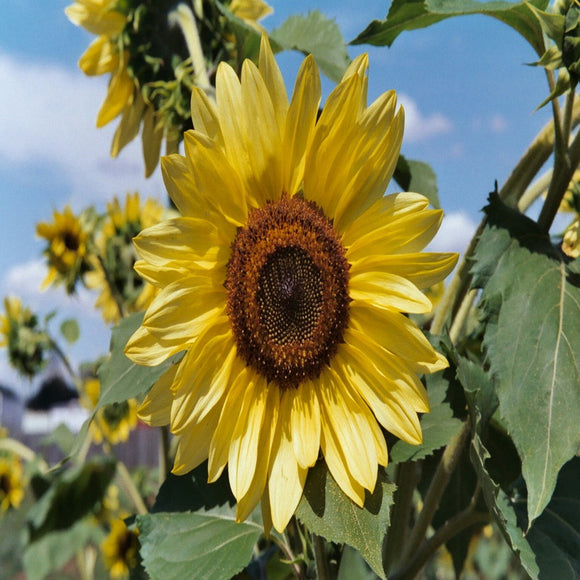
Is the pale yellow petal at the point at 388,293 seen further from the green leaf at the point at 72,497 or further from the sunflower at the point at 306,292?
the green leaf at the point at 72,497

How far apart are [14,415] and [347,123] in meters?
9.33

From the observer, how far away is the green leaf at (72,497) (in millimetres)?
1619

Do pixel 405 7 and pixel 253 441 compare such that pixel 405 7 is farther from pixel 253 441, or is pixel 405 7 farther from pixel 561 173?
pixel 253 441

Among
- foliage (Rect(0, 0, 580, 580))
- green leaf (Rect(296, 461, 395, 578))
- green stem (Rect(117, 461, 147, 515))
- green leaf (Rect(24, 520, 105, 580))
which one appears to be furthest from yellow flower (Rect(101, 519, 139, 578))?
green leaf (Rect(296, 461, 395, 578))

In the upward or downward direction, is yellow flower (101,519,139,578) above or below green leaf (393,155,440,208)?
below

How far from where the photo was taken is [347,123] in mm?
524

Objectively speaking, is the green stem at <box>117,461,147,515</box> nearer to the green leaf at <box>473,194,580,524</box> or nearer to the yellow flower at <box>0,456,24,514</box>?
the green leaf at <box>473,194,580,524</box>

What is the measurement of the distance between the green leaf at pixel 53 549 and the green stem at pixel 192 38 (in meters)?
1.31

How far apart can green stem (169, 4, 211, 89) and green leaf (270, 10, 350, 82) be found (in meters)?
0.08

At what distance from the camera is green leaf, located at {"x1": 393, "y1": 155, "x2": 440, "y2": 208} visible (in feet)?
2.35

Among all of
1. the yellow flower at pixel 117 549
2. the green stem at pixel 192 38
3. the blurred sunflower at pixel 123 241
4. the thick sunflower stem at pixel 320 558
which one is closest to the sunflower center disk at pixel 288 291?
the thick sunflower stem at pixel 320 558

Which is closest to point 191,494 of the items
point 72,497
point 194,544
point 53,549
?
point 194,544

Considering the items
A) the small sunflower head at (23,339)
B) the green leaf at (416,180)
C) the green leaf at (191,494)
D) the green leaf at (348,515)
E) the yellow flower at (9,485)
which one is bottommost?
the yellow flower at (9,485)

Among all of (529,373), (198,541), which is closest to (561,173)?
(529,373)
